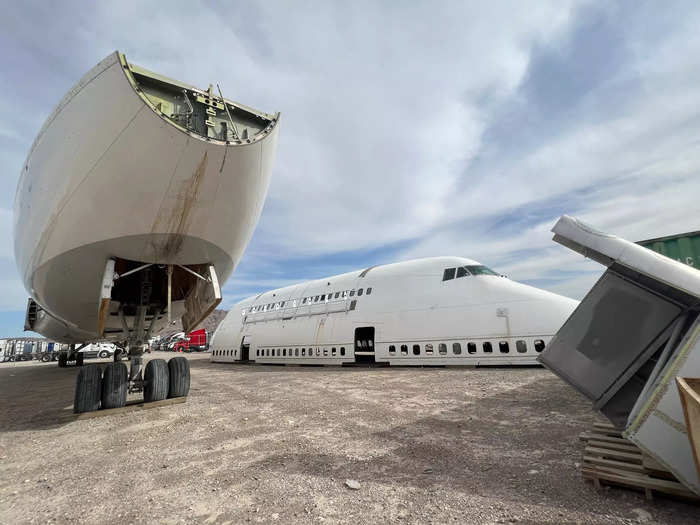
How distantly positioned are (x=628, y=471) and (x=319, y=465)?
10.8ft

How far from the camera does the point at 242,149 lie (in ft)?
18.4

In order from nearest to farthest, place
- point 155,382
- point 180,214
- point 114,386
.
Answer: point 180,214, point 114,386, point 155,382

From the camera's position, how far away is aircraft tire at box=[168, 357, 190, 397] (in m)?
8.33

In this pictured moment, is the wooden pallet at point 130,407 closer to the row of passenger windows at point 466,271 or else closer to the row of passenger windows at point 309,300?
the row of passenger windows at point 309,300

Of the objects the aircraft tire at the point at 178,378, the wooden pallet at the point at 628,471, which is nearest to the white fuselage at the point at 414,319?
the aircraft tire at the point at 178,378

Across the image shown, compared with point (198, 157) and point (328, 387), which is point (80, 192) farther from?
point (328, 387)

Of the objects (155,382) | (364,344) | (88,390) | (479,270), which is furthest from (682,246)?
(88,390)

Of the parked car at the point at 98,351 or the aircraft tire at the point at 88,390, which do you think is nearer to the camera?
the aircraft tire at the point at 88,390

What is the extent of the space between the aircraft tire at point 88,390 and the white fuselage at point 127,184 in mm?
1499

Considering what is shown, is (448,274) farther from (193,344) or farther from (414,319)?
(193,344)

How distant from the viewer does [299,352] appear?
19.9 meters

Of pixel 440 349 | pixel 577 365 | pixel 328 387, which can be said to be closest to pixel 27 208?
pixel 328 387

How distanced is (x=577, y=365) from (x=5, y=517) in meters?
7.80

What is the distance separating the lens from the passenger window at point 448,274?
15845 mm
